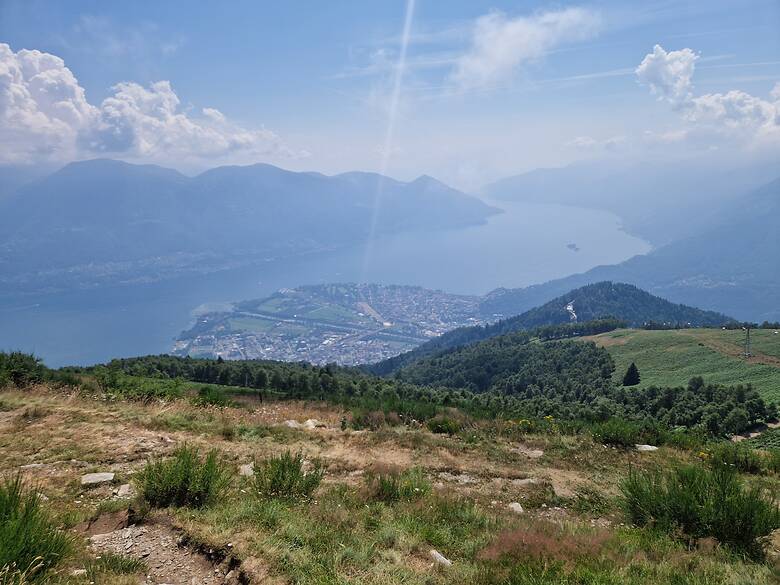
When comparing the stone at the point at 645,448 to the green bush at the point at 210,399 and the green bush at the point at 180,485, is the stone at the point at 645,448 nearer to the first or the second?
the green bush at the point at 180,485

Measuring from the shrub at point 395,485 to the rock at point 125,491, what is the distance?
3.66m

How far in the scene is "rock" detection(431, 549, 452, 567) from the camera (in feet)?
16.0

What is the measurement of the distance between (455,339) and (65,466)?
14685 centimetres

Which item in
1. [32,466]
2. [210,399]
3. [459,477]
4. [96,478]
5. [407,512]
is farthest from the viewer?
[210,399]

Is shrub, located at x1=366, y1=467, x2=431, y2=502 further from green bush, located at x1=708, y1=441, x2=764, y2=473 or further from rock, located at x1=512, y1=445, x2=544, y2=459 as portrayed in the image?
green bush, located at x1=708, y1=441, x2=764, y2=473

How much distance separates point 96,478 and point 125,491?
87 cm

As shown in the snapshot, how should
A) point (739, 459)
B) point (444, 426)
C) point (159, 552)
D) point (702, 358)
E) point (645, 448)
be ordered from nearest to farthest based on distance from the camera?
point (159, 552) < point (739, 459) < point (645, 448) < point (444, 426) < point (702, 358)

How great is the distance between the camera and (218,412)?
12.2 m

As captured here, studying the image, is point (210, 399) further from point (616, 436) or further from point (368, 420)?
point (616, 436)

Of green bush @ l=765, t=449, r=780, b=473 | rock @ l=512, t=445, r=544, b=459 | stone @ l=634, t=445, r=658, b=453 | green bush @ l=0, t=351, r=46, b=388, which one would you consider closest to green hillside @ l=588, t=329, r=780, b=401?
green bush @ l=765, t=449, r=780, b=473

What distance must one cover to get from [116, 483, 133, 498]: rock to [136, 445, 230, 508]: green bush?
14.8 inches

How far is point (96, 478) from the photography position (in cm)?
700

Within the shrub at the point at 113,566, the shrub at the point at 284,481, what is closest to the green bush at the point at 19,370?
the shrub at the point at 284,481

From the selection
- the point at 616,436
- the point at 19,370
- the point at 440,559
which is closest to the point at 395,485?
the point at 440,559
